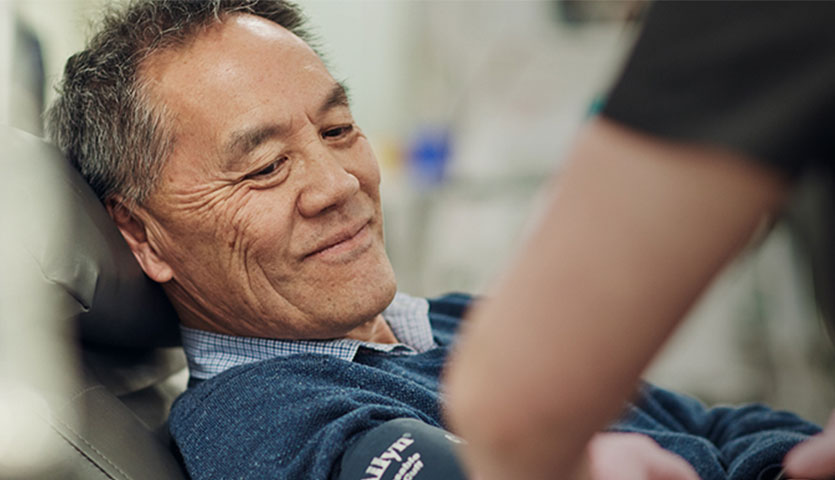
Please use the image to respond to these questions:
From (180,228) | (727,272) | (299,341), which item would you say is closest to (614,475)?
(727,272)

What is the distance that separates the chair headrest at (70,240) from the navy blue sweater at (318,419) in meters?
0.16

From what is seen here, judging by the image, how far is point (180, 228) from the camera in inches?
48.1

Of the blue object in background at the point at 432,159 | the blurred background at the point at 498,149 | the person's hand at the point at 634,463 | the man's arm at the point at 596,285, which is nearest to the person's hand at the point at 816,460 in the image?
the person's hand at the point at 634,463

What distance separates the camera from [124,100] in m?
1.23

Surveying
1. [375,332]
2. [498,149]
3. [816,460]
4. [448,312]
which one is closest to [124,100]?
[375,332]

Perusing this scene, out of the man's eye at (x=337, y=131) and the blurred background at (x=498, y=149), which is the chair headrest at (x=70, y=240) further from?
the blurred background at (x=498, y=149)

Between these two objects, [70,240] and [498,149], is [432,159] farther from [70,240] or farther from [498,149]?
[70,240]

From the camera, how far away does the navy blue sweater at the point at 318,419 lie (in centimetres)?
94

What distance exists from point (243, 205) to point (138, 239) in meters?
0.20

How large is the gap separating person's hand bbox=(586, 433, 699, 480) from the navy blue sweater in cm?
28

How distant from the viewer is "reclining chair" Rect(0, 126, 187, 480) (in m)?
1.01

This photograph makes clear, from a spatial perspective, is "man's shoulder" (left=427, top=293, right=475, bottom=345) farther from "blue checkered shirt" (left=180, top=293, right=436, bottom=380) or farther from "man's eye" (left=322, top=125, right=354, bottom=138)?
"man's eye" (left=322, top=125, right=354, bottom=138)

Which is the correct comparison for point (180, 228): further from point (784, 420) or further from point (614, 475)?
point (784, 420)

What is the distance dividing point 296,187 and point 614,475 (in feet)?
2.09
